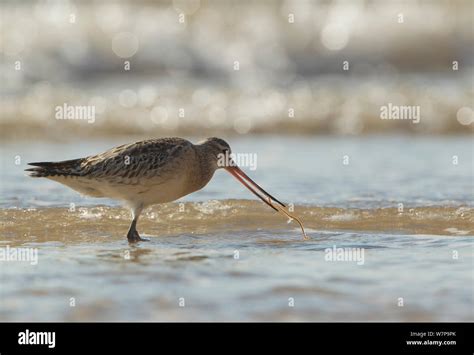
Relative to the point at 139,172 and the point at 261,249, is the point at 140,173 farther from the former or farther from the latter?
the point at 261,249

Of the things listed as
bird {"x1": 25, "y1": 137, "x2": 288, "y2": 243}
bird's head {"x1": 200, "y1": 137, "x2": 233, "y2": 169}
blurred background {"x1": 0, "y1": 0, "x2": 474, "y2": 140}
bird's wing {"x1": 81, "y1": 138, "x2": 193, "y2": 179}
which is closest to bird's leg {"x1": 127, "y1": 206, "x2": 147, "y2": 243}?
bird {"x1": 25, "y1": 137, "x2": 288, "y2": 243}

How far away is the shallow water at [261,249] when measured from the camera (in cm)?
604

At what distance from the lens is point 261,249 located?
25.7 ft

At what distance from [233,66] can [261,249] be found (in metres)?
14.1

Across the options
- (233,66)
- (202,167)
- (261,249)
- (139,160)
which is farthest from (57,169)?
(233,66)

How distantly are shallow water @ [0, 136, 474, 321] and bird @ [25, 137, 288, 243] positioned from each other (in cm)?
38

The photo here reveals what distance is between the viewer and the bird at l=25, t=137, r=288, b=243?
833cm

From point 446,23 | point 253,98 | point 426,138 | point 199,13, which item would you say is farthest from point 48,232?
point 446,23

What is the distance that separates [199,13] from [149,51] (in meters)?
2.28

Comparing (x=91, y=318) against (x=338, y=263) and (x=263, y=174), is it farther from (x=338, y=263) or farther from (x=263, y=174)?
(x=263, y=174)

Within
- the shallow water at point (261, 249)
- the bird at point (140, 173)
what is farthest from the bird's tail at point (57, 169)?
the shallow water at point (261, 249)

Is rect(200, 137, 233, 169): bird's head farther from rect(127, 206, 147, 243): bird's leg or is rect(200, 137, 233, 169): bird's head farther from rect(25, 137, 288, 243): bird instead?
rect(127, 206, 147, 243): bird's leg

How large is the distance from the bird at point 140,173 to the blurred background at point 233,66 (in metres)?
7.13

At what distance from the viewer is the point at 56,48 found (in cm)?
2164
